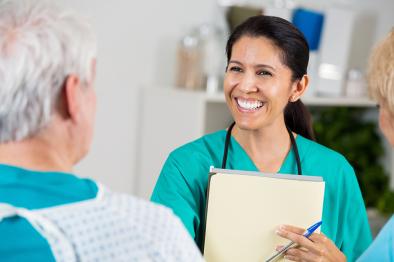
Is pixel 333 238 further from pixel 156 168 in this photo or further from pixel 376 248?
pixel 156 168

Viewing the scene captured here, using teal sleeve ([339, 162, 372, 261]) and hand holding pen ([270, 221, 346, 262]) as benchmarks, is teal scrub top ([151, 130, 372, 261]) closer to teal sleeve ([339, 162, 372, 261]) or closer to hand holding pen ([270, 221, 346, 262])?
teal sleeve ([339, 162, 372, 261])

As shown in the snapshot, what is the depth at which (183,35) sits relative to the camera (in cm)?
304

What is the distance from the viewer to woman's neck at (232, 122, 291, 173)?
1.65 m

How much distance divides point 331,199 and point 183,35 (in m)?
1.60

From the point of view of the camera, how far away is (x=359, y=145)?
3469 mm

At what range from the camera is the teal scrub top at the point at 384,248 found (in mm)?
1278

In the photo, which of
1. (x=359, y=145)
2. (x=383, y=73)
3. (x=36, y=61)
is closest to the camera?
(x=36, y=61)

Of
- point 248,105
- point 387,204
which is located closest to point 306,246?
point 248,105

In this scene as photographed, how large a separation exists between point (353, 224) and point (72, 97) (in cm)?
91

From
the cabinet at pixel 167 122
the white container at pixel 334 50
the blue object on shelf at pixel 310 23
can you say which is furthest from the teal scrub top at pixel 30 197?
the white container at pixel 334 50

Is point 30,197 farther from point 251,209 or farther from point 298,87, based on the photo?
point 298,87

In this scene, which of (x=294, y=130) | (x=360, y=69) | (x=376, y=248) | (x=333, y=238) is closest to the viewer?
(x=376, y=248)

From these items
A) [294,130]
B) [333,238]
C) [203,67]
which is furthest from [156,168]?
[333,238]

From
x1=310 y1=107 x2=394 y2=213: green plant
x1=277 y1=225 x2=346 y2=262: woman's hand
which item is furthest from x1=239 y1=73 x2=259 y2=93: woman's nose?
x1=310 y1=107 x2=394 y2=213: green plant
